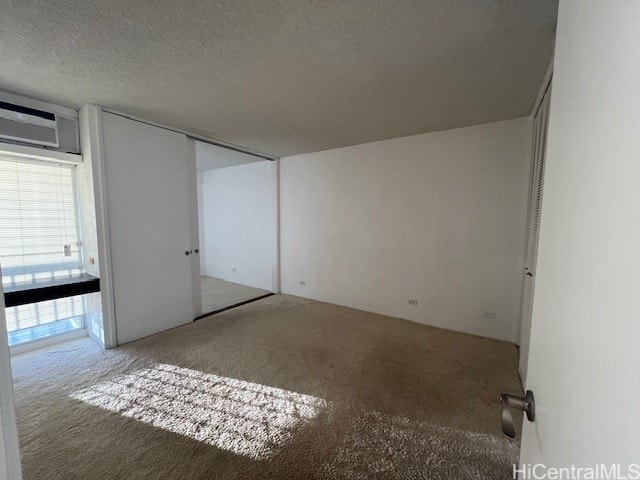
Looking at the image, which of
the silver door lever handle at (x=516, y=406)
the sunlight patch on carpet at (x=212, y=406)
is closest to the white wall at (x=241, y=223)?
the sunlight patch on carpet at (x=212, y=406)

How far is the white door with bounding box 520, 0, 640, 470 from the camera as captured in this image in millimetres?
317

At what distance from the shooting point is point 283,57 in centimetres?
174

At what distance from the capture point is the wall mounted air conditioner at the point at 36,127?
7.31 feet

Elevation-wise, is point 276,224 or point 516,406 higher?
point 276,224

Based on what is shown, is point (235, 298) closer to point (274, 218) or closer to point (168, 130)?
point (274, 218)

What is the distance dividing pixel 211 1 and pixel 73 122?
2411mm

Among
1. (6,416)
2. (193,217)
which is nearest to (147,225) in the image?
(193,217)

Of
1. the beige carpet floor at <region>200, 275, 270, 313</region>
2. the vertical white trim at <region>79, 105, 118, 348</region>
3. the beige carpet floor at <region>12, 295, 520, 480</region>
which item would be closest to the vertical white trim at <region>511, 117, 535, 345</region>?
the beige carpet floor at <region>12, 295, 520, 480</region>

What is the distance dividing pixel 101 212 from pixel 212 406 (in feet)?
7.31

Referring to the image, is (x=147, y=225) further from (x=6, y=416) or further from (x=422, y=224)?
(x=422, y=224)

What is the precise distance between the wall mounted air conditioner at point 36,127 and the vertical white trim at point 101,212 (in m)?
0.12

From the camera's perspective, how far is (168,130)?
305cm

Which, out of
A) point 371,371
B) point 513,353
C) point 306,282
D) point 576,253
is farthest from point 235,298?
point 576,253

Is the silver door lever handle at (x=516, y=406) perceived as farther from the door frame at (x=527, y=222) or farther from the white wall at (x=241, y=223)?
the white wall at (x=241, y=223)
